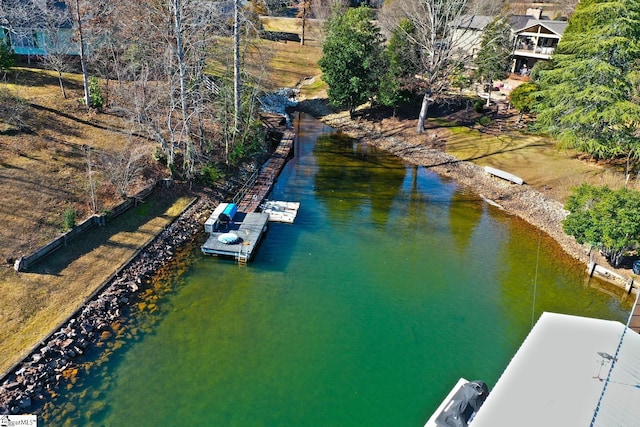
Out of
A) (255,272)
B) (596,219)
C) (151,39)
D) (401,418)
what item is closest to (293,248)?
(255,272)

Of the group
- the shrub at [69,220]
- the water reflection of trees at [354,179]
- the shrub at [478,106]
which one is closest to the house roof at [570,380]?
the water reflection of trees at [354,179]

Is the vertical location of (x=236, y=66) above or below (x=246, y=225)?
above

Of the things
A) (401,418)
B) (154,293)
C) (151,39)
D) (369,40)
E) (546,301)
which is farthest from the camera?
(369,40)

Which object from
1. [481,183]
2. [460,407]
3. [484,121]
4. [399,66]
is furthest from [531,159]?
[460,407]

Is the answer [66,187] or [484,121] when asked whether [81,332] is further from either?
[484,121]

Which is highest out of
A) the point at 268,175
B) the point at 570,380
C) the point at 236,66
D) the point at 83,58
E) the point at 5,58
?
the point at 236,66

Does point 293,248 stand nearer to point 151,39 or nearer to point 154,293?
point 154,293

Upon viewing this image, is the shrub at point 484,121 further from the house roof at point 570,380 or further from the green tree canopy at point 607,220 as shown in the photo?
the house roof at point 570,380
